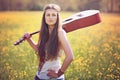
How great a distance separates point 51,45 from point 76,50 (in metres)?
0.84

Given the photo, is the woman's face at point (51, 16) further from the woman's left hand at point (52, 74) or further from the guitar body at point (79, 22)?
the woman's left hand at point (52, 74)

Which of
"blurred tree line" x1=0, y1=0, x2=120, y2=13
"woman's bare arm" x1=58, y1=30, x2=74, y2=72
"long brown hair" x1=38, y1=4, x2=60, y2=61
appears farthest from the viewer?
"blurred tree line" x1=0, y1=0, x2=120, y2=13

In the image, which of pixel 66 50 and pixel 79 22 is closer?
pixel 66 50

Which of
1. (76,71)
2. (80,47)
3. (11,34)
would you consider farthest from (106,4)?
(11,34)

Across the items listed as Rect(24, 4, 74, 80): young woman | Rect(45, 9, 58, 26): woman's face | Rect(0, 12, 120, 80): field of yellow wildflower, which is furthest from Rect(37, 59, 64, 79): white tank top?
Rect(0, 12, 120, 80): field of yellow wildflower

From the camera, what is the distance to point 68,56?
3.10 m

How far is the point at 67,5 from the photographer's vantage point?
4.08m

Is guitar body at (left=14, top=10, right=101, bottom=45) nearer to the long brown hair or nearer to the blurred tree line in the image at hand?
the long brown hair

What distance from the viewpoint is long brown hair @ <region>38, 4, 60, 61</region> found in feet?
10.6

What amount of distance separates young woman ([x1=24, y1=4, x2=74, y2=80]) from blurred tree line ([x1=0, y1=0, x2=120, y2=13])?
0.78 m

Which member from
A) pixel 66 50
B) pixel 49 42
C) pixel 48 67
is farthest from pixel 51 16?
pixel 48 67

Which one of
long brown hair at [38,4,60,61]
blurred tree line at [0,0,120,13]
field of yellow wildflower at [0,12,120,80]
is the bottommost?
field of yellow wildflower at [0,12,120,80]

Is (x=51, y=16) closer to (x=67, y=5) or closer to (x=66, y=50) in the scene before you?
(x=66, y=50)

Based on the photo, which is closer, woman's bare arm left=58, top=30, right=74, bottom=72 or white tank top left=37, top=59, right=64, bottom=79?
woman's bare arm left=58, top=30, right=74, bottom=72
